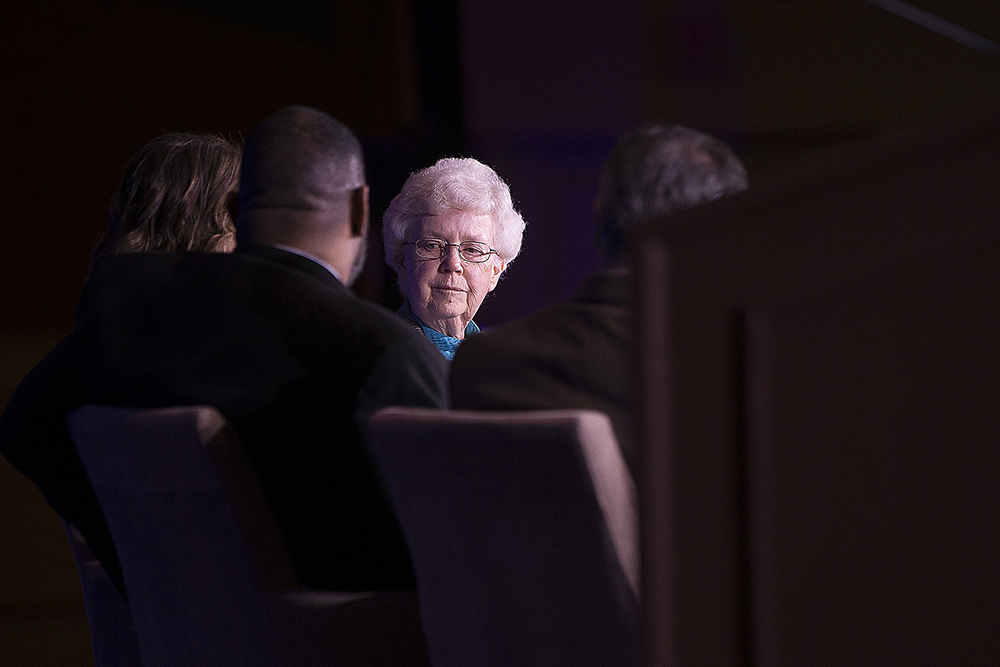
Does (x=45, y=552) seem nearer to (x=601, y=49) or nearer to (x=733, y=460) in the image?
(x=733, y=460)

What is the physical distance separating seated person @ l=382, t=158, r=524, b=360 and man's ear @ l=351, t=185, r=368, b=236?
1015 millimetres

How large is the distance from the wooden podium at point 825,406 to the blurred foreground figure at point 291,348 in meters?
0.75

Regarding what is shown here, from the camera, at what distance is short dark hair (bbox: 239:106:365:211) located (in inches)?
63.0

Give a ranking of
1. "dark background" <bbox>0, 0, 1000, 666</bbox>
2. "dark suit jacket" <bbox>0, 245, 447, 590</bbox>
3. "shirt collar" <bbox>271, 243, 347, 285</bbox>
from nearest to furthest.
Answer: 1. "dark suit jacket" <bbox>0, 245, 447, 590</bbox>
2. "shirt collar" <bbox>271, 243, 347, 285</bbox>
3. "dark background" <bbox>0, 0, 1000, 666</bbox>

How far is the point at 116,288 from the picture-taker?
→ 5.17 feet

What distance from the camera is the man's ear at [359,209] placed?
Result: 1.65 m

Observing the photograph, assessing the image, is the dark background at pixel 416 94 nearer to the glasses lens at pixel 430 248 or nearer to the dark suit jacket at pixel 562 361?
the glasses lens at pixel 430 248

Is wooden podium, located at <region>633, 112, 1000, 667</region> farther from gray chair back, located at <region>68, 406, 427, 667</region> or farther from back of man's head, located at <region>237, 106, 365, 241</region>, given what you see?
back of man's head, located at <region>237, 106, 365, 241</region>

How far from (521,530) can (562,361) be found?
0.28 meters

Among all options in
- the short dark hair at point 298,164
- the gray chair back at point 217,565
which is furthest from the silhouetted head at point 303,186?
the gray chair back at point 217,565

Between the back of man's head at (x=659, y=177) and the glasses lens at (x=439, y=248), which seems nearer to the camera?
the back of man's head at (x=659, y=177)

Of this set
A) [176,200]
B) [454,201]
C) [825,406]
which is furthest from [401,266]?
[825,406]

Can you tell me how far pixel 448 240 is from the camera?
269cm

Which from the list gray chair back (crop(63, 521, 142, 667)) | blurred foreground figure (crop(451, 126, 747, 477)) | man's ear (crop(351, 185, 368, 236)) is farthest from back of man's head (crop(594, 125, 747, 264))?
gray chair back (crop(63, 521, 142, 667))
